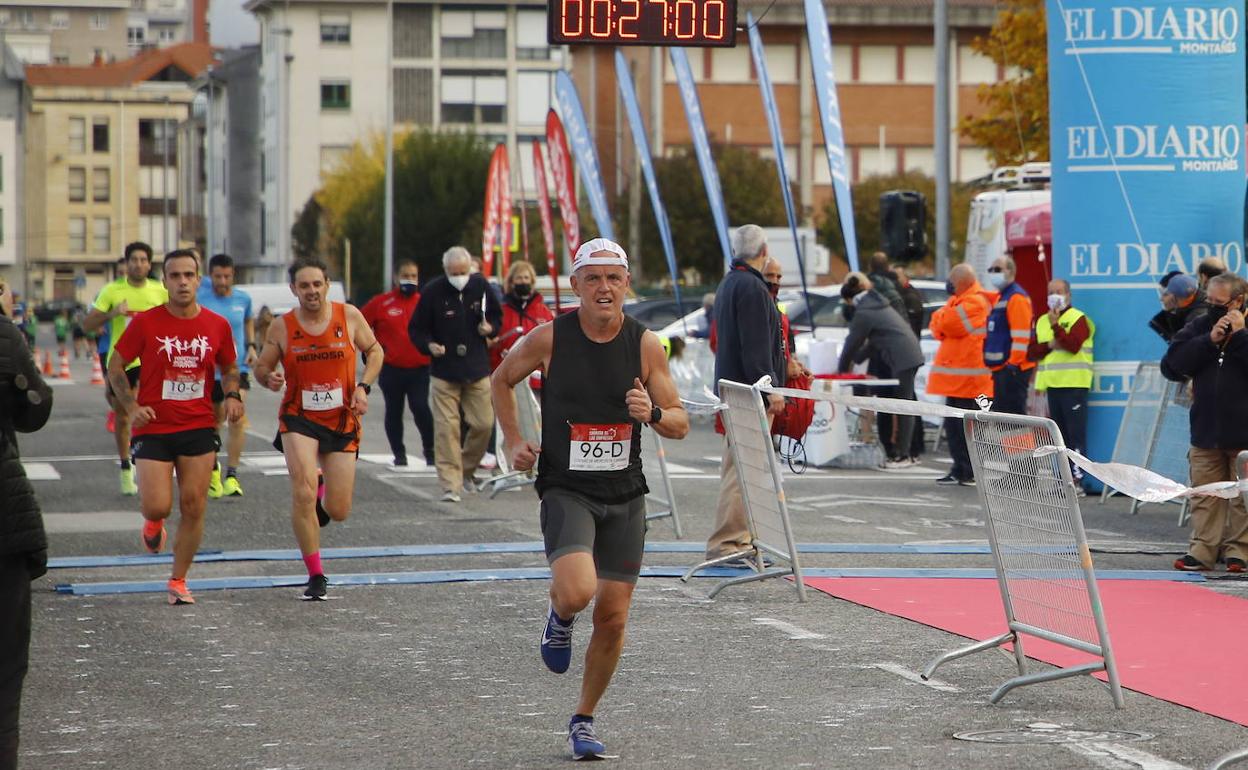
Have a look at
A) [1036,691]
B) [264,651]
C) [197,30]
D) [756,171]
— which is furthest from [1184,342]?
[197,30]

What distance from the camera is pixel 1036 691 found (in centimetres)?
822

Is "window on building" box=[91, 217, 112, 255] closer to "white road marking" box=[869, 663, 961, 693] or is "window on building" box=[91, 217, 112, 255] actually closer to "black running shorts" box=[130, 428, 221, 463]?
"black running shorts" box=[130, 428, 221, 463]

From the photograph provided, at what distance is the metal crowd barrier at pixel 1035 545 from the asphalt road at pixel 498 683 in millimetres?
230

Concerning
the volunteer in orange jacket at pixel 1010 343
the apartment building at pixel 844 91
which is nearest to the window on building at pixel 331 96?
the apartment building at pixel 844 91

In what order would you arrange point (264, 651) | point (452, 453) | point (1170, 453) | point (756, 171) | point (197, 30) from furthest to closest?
point (197, 30) → point (756, 171) → point (452, 453) → point (1170, 453) → point (264, 651)

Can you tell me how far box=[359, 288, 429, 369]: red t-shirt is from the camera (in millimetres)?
19094

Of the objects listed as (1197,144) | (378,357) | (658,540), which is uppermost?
(1197,144)

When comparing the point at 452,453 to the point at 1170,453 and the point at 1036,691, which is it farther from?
the point at 1036,691

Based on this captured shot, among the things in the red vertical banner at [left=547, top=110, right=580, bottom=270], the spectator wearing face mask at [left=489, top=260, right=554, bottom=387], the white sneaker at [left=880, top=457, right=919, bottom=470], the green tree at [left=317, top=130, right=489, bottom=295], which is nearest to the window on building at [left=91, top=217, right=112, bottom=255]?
the green tree at [left=317, top=130, right=489, bottom=295]

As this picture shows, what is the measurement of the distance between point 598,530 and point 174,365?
4.43m

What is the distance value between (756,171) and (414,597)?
5573cm

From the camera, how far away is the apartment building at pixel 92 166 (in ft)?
439

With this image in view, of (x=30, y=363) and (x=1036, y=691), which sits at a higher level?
(x=30, y=363)

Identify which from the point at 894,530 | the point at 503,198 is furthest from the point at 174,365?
the point at 503,198
